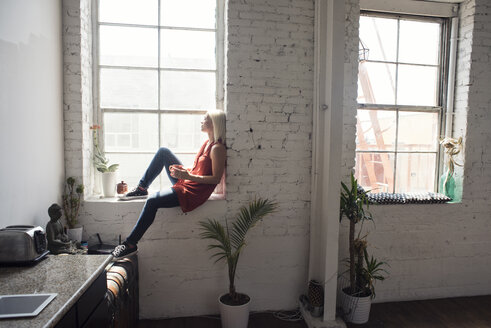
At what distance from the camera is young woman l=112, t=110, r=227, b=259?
2.68 meters

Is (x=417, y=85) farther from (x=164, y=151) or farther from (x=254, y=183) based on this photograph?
(x=164, y=151)

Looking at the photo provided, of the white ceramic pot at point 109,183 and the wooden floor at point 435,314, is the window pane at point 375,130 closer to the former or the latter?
the wooden floor at point 435,314

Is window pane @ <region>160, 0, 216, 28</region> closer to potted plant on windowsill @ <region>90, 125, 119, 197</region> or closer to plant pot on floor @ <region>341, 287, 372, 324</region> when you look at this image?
potted plant on windowsill @ <region>90, 125, 119, 197</region>

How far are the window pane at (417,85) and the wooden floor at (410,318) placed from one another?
1.96 metres

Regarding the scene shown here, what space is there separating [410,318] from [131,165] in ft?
9.20

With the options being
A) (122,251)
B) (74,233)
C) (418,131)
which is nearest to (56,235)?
(74,233)

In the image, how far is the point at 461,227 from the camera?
330 cm

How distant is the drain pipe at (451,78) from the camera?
3340 millimetres

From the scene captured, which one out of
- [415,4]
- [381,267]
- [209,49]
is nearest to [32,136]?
[209,49]

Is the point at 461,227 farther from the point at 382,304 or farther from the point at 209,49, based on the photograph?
the point at 209,49

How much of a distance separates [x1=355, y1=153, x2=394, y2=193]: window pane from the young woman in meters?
1.41

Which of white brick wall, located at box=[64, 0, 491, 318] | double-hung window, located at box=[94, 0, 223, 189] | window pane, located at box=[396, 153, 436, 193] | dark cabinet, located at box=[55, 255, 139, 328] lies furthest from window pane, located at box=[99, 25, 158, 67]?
window pane, located at box=[396, 153, 436, 193]

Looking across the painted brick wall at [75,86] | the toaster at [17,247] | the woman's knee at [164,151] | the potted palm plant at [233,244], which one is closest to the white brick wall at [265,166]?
the painted brick wall at [75,86]

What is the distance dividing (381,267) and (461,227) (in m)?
0.91
